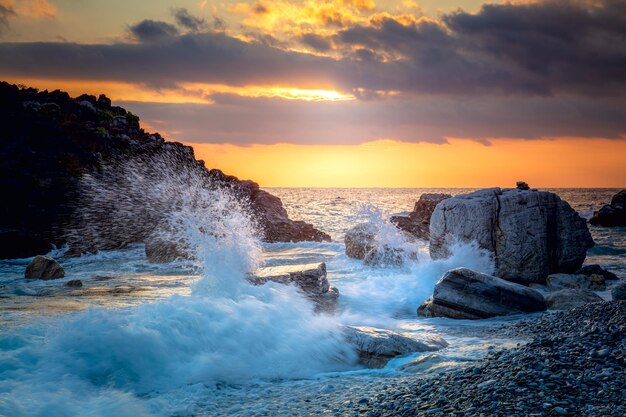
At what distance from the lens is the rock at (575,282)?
1536 centimetres

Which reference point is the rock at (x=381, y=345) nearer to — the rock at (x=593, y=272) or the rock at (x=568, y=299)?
the rock at (x=568, y=299)

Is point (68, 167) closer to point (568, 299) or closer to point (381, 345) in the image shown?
point (381, 345)

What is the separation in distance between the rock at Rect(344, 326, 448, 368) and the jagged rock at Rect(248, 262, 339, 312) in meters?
3.49

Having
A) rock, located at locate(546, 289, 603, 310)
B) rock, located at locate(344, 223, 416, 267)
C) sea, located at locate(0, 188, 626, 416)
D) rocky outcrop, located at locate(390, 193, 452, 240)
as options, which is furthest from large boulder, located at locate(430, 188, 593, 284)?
rocky outcrop, located at locate(390, 193, 452, 240)

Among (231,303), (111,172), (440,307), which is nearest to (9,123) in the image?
(111,172)

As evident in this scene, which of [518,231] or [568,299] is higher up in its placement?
[518,231]

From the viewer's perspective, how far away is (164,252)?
843 inches

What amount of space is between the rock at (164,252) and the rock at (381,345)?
44.4ft

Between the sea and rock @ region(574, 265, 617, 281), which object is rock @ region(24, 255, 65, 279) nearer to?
the sea

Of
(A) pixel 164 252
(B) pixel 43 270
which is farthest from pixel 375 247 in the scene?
(B) pixel 43 270

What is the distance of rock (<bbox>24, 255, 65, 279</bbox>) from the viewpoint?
16281 millimetres

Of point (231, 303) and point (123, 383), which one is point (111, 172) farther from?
point (123, 383)

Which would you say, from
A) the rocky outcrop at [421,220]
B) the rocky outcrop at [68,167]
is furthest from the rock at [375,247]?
the rocky outcrop at [421,220]

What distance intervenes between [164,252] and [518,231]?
13.2 m
